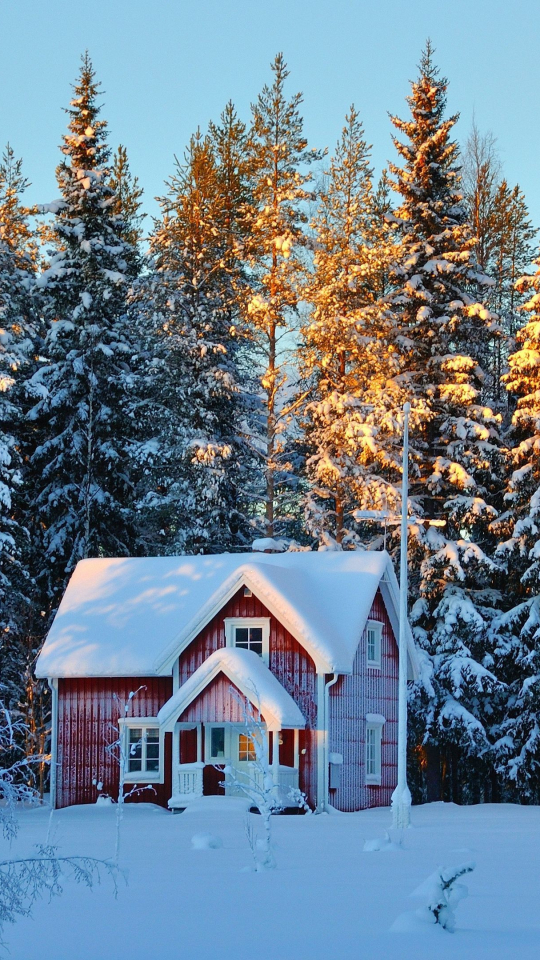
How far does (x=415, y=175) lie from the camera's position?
38.7 meters

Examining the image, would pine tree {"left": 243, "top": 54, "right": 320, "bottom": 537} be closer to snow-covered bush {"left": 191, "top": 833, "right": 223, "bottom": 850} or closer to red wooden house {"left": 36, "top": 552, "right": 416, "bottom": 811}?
red wooden house {"left": 36, "top": 552, "right": 416, "bottom": 811}

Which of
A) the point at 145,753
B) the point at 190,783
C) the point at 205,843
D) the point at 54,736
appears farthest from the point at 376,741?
the point at 205,843

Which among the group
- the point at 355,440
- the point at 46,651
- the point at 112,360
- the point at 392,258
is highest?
the point at 392,258

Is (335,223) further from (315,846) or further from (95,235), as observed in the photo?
(315,846)

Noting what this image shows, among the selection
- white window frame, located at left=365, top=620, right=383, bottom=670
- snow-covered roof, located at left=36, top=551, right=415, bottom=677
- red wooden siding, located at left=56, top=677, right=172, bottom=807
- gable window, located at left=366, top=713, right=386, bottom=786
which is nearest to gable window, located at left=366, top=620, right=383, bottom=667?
white window frame, located at left=365, top=620, right=383, bottom=670

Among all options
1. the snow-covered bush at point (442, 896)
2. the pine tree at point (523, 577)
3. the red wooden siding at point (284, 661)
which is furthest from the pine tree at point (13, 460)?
the snow-covered bush at point (442, 896)

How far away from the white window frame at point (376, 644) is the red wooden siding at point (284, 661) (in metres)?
2.76

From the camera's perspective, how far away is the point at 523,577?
115ft

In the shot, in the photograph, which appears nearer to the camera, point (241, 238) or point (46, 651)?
point (46, 651)

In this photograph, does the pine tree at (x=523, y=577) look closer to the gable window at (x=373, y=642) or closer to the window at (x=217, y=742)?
the gable window at (x=373, y=642)

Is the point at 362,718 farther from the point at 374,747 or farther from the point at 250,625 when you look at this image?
the point at 250,625

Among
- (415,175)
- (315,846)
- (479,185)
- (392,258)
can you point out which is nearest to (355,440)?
(392,258)

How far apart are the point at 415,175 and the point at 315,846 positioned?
76.2 ft

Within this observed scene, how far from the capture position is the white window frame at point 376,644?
110 feet
